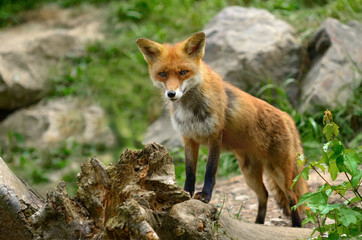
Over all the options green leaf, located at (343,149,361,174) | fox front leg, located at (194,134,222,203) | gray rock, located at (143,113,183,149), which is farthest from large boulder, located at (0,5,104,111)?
green leaf, located at (343,149,361,174)

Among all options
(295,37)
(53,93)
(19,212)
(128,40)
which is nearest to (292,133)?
(19,212)

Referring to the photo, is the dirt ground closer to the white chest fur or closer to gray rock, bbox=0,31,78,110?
the white chest fur

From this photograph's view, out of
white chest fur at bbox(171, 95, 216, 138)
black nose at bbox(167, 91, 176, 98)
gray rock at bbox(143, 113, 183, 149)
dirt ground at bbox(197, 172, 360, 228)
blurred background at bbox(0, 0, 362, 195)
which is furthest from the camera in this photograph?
blurred background at bbox(0, 0, 362, 195)

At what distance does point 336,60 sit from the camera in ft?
23.8

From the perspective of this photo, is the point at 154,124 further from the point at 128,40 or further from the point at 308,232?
the point at 308,232

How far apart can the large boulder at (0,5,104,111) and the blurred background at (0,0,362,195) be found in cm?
2

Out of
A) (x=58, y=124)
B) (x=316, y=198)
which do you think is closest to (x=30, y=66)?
(x=58, y=124)

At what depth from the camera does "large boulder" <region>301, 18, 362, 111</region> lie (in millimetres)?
6871

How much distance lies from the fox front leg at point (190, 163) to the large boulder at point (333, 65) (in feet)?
11.4

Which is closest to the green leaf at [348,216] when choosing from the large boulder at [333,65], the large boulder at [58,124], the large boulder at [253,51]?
the large boulder at [333,65]

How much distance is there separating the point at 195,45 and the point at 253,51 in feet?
11.8

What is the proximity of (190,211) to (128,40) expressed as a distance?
7.73 m

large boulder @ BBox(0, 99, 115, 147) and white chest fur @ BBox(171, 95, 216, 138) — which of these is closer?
white chest fur @ BBox(171, 95, 216, 138)

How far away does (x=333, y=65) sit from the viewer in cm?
719
